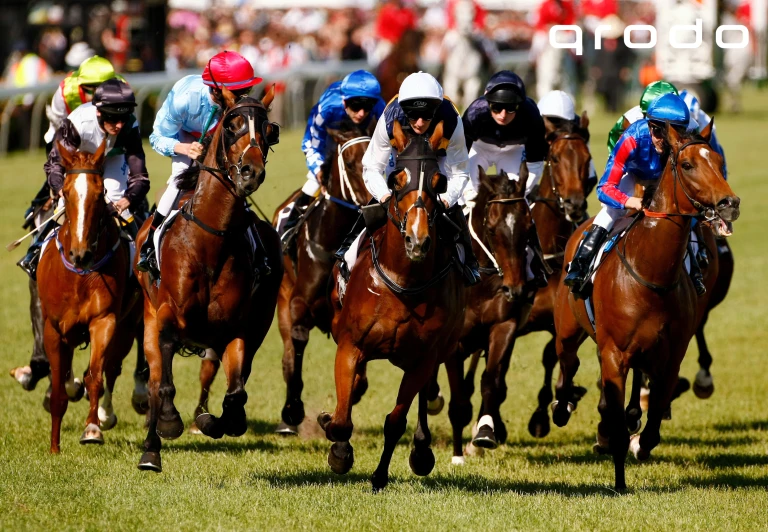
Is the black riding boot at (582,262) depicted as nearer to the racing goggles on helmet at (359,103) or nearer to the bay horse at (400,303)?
the bay horse at (400,303)

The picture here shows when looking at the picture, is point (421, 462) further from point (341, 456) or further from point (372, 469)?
point (372, 469)

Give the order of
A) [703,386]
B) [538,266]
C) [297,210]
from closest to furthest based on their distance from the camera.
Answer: [538,266] → [297,210] → [703,386]

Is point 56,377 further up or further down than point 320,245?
further down

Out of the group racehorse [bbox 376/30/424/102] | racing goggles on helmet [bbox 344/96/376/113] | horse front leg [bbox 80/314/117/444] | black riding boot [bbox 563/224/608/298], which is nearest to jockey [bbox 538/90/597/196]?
racing goggles on helmet [bbox 344/96/376/113]

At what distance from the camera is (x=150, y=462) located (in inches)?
303

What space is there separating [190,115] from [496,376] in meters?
2.86

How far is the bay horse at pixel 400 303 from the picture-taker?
23.6ft

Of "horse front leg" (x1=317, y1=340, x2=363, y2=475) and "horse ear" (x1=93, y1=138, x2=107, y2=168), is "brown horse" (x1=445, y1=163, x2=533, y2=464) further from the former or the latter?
"horse ear" (x1=93, y1=138, x2=107, y2=168)

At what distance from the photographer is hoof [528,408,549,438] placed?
10297 millimetres

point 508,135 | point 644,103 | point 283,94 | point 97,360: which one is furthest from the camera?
point 283,94

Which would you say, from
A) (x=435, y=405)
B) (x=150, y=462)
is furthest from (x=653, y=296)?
(x=150, y=462)

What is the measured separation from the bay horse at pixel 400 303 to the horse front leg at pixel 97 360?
1.84 m

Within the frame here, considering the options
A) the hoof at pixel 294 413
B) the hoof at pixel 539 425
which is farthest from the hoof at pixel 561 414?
the hoof at pixel 294 413

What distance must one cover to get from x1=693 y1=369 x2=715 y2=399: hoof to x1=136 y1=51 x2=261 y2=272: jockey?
5.27 m
